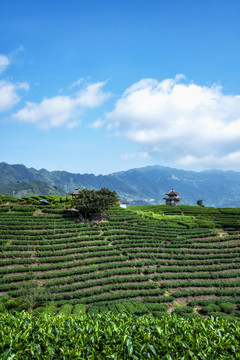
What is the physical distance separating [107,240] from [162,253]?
9570mm

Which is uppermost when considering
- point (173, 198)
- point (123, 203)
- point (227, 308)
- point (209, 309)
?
point (173, 198)

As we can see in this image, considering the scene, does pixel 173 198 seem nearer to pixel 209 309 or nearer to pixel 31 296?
pixel 209 309

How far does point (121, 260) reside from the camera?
35.9 metres

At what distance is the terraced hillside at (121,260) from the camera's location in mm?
27797

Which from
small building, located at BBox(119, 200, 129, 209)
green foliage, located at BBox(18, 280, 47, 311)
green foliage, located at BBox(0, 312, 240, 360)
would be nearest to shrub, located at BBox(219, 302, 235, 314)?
green foliage, located at BBox(0, 312, 240, 360)

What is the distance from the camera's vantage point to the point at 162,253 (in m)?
39.6

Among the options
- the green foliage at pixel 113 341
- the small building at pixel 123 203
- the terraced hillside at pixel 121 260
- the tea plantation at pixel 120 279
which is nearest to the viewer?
the green foliage at pixel 113 341

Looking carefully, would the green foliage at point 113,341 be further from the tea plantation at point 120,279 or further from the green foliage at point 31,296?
the green foliage at point 31,296

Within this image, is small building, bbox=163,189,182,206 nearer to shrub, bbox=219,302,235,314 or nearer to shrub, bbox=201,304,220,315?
shrub, bbox=219,302,235,314

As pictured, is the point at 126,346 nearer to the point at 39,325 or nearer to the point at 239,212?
the point at 39,325

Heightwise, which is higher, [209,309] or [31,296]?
[31,296]

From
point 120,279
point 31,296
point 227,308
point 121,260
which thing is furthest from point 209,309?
point 31,296

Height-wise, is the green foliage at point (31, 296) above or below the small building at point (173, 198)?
below

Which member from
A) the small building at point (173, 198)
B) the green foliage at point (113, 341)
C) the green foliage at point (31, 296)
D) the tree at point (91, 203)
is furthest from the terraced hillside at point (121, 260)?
the small building at point (173, 198)
